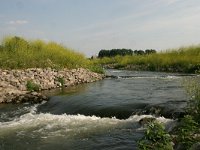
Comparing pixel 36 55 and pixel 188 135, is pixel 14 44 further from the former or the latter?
pixel 188 135

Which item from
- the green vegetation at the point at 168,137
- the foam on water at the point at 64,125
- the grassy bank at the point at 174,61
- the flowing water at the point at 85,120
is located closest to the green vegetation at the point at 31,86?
the flowing water at the point at 85,120

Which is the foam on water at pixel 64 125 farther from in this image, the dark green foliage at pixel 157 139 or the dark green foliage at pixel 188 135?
the dark green foliage at pixel 157 139

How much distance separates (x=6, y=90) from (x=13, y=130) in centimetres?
736

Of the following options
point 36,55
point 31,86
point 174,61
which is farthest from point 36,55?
point 174,61

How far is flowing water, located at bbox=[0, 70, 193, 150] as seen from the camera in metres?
10.2

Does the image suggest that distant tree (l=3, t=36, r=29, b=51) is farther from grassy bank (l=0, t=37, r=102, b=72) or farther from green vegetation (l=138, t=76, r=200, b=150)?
green vegetation (l=138, t=76, r=200, b=150)

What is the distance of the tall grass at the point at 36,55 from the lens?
78.9 feet

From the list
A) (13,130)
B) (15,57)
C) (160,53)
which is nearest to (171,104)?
(13,130)

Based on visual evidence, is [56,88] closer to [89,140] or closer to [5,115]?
[5,115]

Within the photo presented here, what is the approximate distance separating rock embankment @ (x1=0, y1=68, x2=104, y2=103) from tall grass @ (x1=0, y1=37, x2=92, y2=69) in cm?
109

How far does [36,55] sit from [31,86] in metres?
5.82

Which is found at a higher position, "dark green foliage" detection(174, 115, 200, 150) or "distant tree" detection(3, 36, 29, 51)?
"distant tree" detection(3, 36, 29, 51)

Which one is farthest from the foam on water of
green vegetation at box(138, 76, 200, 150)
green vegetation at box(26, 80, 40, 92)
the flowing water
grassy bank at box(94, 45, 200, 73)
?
grassy bank at box(94, 45, 200, 73)

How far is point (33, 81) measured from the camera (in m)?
21.7
